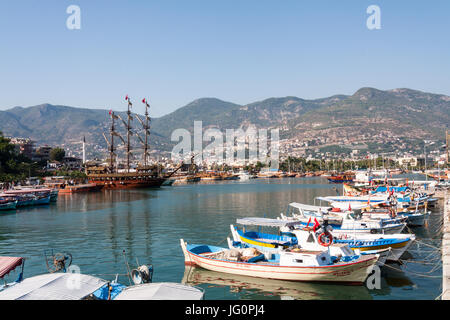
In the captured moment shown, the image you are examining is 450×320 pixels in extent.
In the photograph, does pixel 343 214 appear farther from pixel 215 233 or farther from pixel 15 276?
pixel 15 276

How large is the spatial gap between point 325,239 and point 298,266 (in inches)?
131

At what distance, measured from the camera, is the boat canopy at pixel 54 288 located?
540 inches

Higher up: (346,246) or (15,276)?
(346,246)

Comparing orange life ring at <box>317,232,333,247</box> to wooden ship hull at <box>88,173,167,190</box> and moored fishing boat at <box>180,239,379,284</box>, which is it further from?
wooden ship hull at <box>88,173,167,190</box>

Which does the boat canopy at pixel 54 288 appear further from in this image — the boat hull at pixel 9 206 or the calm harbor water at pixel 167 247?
the boat hull at pixel 9 206

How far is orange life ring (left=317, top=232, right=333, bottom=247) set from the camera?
24375mm

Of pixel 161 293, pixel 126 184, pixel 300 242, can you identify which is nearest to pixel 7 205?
pixel 300 242

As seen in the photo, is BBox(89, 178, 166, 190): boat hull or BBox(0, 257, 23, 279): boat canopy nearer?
BBox(0, 257, 23, 279): boat canopy

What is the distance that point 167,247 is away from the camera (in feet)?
110

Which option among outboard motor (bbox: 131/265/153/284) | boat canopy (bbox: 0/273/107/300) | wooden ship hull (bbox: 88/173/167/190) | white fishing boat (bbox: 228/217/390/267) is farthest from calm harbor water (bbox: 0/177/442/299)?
wooden ship hull (bbox: 88/173/167/190)

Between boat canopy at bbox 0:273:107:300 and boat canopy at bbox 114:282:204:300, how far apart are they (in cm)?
140
